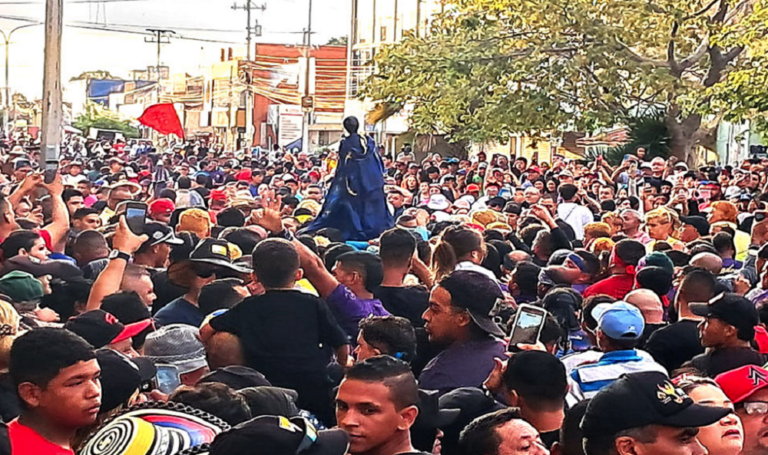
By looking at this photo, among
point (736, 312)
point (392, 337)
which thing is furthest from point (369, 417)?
point (736, 312)

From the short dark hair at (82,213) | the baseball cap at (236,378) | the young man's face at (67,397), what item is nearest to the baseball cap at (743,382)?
the baseball cap at (236,378)

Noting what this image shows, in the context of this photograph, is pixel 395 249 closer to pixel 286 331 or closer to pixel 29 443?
pixel 286 331

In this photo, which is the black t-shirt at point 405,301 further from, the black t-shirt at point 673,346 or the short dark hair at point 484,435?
the short dark hair at point 484,435

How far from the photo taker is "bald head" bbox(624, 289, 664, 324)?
6.98 meters

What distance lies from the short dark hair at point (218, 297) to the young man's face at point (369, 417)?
234 cm

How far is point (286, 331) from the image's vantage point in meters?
5.91

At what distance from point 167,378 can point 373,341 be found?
3.17 feet

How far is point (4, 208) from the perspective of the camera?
29.1ft

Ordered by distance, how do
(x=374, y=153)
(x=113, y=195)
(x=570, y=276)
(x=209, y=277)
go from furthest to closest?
(x=374, y=153), (x=113, y=195), (x=570, y=276), (x=209, y=277)

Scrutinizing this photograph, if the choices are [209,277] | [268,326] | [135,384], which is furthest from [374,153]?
[135,384]

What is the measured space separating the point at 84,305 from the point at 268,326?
5.45ft

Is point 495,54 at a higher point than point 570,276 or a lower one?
higher

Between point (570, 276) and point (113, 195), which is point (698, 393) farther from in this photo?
point (113, 195)

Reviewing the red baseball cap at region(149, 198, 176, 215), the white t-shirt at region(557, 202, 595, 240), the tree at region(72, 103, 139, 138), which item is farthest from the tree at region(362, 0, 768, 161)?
the tree at region(72, 103, 139, 138)
